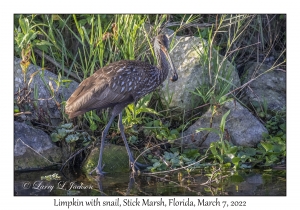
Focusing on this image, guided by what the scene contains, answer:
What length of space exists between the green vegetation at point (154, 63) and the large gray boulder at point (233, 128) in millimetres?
103

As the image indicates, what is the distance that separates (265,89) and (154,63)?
1627 millimetres

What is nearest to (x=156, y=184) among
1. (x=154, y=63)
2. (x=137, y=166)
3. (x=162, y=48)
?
(x=137, y=166)

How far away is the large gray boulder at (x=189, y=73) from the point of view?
8375 mm

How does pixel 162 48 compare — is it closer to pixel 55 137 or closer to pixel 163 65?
pixel 163 65

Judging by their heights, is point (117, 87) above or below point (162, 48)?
below

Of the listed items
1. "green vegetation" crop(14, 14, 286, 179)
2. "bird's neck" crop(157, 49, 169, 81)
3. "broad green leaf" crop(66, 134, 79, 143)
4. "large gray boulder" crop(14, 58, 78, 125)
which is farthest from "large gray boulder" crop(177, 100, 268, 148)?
"large gray boulder" crop(14, 58, 78, 125)

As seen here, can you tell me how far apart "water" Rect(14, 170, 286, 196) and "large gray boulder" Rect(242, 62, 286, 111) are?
1.65 m

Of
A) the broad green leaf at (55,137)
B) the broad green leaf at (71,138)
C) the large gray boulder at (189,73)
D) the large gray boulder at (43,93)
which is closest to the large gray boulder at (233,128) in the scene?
the large gray boulder at (189,73)

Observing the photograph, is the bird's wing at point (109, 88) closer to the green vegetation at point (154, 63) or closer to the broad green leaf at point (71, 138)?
the green vegetation at point (154, 63)

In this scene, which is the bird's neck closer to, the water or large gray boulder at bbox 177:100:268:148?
large gray boulder at bbox 177:100:268:148

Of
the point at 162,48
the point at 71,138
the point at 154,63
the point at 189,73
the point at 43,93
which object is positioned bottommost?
the point at 71,138

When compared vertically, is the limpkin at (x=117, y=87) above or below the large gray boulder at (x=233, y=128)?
above

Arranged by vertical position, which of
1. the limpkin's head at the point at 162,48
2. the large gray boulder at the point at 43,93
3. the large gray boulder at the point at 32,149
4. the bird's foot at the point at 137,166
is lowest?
the bird's foot at the point at 137,166

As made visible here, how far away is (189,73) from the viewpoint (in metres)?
8.55
